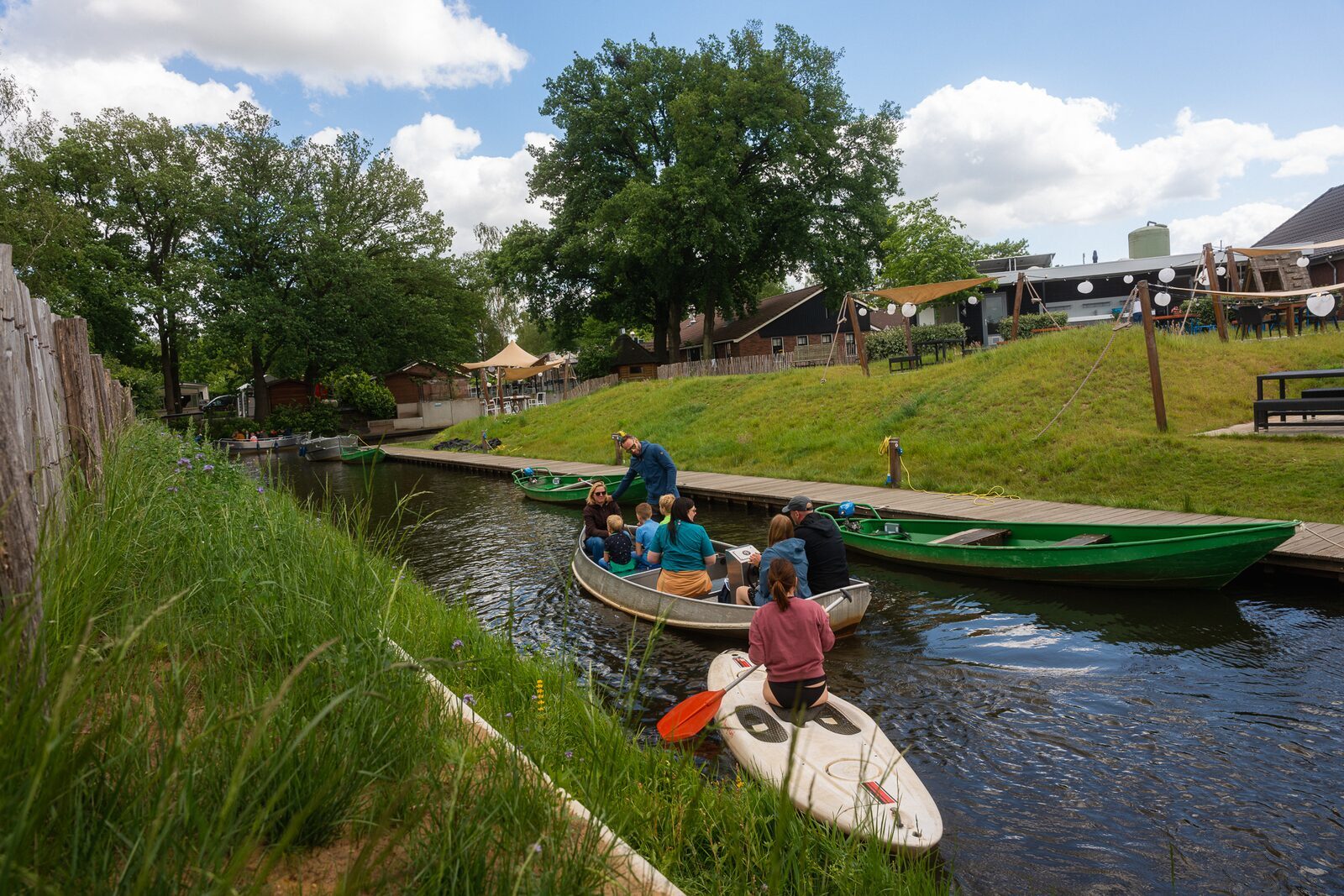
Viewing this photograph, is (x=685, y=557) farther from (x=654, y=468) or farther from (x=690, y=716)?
(x=690, y=716)

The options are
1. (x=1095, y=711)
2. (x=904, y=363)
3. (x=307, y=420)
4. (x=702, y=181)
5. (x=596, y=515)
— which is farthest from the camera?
(x=307, y=420)

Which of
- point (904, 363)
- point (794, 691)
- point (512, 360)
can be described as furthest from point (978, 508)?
point (512, 360)

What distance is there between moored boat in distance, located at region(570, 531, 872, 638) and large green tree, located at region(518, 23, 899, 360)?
2837 cm

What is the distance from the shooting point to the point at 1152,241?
51500mm

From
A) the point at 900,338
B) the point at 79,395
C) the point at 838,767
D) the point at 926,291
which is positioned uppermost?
the point at 926,291

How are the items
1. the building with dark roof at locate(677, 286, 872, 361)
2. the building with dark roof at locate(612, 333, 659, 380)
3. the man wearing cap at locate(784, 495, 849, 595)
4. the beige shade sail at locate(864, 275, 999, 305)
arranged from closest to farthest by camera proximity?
the man wearing cap at locate(784, 495, 849, 595)
the beige shade sail at locate(864, 275, 999, 305)
the building with dark roof at locate(677, 286, 872, 361)
the building with dark roof at locate(612, 333, 659, 380)

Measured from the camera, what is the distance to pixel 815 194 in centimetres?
4106

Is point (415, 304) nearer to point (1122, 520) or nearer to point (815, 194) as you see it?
point (815, 194)

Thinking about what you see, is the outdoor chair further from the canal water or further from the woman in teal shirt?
the woman in teal shirt

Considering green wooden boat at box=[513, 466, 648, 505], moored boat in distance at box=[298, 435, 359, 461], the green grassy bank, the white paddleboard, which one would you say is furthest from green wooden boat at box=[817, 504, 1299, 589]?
moored boat in distance at box=[298, 435, 359, 461]

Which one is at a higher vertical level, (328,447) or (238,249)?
(238,249)

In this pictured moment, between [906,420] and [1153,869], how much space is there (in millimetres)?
15440

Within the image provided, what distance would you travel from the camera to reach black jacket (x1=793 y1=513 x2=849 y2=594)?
8492mm

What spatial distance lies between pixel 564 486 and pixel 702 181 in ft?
69.7
